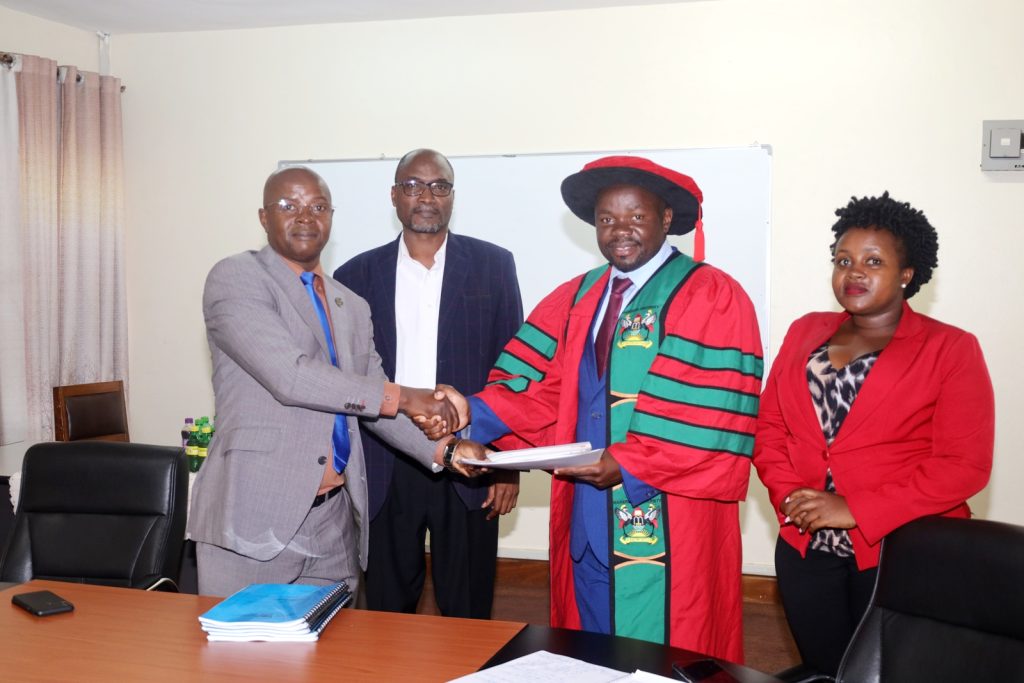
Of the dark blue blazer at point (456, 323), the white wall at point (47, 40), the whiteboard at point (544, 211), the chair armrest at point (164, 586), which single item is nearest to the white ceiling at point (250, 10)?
the white wall at point (47, 40)

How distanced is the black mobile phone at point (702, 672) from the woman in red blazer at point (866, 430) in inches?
33.5

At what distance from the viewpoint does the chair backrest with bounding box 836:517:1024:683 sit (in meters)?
1.71

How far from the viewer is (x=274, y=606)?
5.88 ft

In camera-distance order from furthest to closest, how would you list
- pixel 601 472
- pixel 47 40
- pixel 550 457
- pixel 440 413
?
pixel 47 40, pixel 440 413, pixel 601 472, pixel 550 457

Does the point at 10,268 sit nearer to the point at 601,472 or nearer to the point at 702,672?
the point at 601,472

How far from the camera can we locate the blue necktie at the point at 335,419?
2.58m

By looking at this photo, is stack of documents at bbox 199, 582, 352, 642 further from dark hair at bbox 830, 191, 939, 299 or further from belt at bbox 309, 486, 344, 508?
dark hair at bbox 830, 191, 939, 299

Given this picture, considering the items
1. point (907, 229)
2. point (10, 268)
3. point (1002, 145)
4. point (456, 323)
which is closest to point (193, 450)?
point (456, 323)

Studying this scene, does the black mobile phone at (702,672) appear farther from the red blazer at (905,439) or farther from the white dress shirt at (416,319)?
the white dress shirt at (416,319)

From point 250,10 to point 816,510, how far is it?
3.96 metres

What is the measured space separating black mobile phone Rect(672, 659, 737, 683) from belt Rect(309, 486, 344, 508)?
1.26 meters

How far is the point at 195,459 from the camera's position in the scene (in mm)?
3635

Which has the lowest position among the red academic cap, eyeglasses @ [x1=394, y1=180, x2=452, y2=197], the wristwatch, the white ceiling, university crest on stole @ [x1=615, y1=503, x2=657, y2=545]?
university crest on stole @ [x1=615, y1=503, x2=657, y2=545]

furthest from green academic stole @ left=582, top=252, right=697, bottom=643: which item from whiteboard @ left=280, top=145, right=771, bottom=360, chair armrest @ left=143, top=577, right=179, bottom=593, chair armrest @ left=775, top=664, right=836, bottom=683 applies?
whiteboard @ left=280, top=145, right=771, bottom=360
